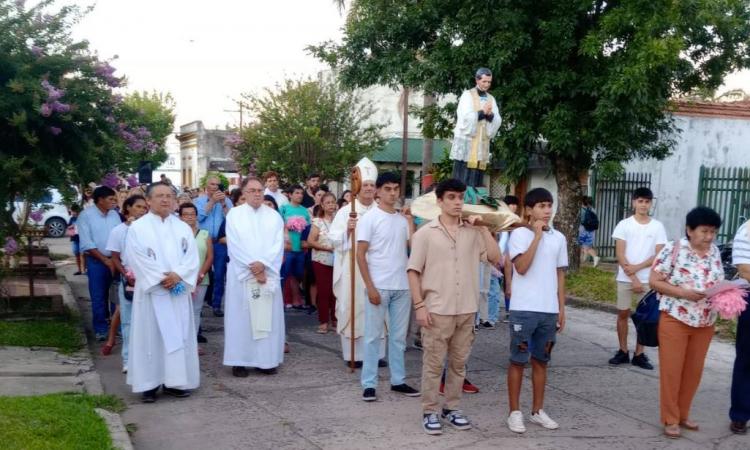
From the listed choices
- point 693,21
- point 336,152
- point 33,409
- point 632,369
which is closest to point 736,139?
point 693,21

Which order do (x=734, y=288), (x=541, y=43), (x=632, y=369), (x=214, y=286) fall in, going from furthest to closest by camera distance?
(x=541, y=43) < (x=214, y=286) < (x=632, y=369) < (x=734, y=288)

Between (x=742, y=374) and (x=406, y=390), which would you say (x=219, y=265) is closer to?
(x=406, y=390)

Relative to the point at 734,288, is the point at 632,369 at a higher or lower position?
lower

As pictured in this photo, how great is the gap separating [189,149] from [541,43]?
4783cm

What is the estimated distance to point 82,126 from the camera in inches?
348

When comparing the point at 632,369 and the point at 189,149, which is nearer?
the point at 632,369

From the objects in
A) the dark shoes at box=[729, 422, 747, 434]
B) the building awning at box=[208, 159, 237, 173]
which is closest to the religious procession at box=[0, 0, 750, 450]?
the dark shoes at box=[729, 422, 747, 434]

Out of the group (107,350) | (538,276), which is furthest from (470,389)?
(107,350)

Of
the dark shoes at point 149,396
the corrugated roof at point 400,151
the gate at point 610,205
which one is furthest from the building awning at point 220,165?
the dark shoes at point 149,396

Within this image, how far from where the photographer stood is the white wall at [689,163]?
1906 centimetres

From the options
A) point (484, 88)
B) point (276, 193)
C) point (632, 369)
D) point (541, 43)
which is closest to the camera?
point (484, 88)

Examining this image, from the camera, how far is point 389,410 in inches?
246

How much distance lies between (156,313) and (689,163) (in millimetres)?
16318

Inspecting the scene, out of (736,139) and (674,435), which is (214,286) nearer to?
(674,435)
